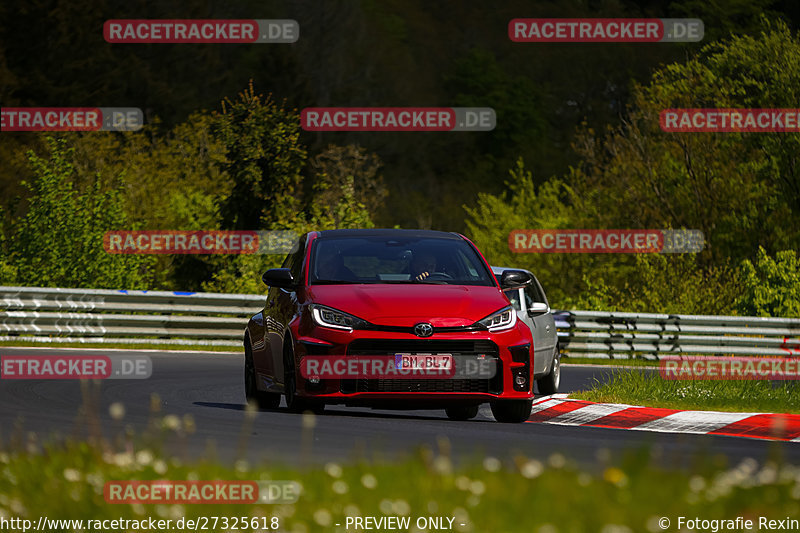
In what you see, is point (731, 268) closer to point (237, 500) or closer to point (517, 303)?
point (517, 303)

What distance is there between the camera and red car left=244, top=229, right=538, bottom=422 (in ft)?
41.4

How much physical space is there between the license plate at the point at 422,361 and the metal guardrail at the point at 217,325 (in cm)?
1310

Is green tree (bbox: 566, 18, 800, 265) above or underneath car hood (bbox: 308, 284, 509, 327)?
above

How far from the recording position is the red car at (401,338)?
12633 millimetres

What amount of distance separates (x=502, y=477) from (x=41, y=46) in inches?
2271

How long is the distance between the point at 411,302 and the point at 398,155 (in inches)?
2782

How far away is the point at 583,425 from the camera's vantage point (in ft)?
46.8

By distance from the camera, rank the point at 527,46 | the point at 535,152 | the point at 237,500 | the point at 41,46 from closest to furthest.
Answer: the point at 237,500, the point at 41,46, the point at 535,152, the point at 527,46

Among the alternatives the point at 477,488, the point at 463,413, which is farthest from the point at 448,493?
the point at 463,413

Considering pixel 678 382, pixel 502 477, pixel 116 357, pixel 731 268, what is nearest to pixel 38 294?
pixel 116 357

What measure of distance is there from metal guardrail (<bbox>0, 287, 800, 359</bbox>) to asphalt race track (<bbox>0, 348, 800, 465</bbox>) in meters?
9.69

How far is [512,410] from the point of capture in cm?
1362

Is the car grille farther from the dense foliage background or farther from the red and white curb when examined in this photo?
the dense foliage background

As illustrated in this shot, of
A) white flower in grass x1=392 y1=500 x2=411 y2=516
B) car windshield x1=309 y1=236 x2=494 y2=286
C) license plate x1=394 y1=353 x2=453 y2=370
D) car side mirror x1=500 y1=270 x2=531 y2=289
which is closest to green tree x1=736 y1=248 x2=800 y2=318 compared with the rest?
car windshield x1=309 y1=236 x2=494 y2=286
